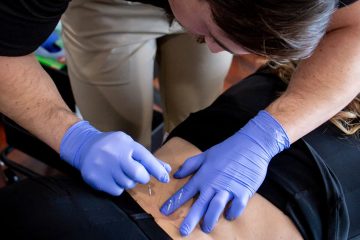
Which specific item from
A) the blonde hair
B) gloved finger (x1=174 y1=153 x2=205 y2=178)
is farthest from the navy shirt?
the blonde hair

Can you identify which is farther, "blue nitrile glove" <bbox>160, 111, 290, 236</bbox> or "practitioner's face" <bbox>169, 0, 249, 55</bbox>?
"blue nitrile glove" <bbox>160, 111, 290, 236</bbox>

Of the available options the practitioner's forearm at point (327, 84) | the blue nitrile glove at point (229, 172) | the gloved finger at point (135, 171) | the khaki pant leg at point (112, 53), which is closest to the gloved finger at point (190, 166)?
the blue nitrile glove at point (229, 172)

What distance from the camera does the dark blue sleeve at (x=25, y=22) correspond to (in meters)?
0.84

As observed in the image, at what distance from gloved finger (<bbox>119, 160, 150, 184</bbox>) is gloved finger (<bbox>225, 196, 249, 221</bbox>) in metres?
0.19

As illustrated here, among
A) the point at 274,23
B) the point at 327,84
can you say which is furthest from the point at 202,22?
the point at 327,84

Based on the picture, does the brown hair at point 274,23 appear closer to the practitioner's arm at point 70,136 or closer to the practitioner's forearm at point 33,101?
the practitioner's arm at point 70,136

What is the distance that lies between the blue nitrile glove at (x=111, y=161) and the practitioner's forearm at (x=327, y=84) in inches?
13.6

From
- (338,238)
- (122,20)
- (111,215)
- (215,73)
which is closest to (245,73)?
(215,73)

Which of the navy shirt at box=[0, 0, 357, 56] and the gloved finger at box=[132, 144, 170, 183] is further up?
the navy shirt at box=[0, 0, 357, 56]

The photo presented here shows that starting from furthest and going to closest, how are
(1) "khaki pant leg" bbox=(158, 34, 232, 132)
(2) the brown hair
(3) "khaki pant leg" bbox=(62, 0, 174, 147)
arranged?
(1) "khaki pant leg" bbox=(158, 34, 232, 132) → (3) "khaki pant leg" bbox=(62, 0, 174, 147) → (2) the brown hair

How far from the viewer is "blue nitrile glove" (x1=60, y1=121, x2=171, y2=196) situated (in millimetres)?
931

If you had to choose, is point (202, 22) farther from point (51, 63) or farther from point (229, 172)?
point (51, 63)

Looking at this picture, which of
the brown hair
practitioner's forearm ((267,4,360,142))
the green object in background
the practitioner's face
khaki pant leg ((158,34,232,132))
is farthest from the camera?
the green object in background

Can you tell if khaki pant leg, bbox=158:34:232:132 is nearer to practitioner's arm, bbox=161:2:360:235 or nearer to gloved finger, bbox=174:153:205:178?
practitioner's arm, bbox=161:2:360:235
